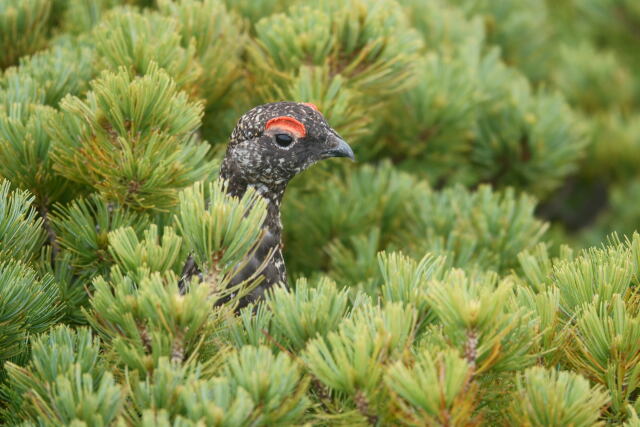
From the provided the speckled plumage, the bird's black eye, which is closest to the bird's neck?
the speckled plumage

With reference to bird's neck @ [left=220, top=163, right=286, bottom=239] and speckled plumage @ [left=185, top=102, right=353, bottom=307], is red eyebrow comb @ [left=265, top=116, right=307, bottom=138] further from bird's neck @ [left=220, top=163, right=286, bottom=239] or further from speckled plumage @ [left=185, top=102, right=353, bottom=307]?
bird's neck @ [left=220, top=163, right=286, bottom=239]

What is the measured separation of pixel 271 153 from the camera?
2453 mm

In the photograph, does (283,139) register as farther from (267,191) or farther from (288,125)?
(267,191)

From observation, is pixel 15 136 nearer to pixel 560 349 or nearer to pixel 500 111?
pixel 560 349

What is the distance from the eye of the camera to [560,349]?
183 cm

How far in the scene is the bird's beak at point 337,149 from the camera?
97.1 inches

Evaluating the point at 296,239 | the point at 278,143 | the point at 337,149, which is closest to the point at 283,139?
the point at 278,143

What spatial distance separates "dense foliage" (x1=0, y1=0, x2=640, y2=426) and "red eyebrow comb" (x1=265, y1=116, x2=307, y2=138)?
21 cm

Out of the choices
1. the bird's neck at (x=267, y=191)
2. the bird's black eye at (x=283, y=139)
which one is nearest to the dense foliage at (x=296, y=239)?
the bird's neck at (x=267, y=191)

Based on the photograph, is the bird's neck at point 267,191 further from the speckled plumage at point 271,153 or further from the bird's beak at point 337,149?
the bird's beak at point 337,149

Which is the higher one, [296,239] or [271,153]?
[296,239]

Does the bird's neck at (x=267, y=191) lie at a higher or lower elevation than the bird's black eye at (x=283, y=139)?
lower

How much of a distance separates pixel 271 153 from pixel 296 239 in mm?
884

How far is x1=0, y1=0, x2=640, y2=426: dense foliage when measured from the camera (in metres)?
1.59
